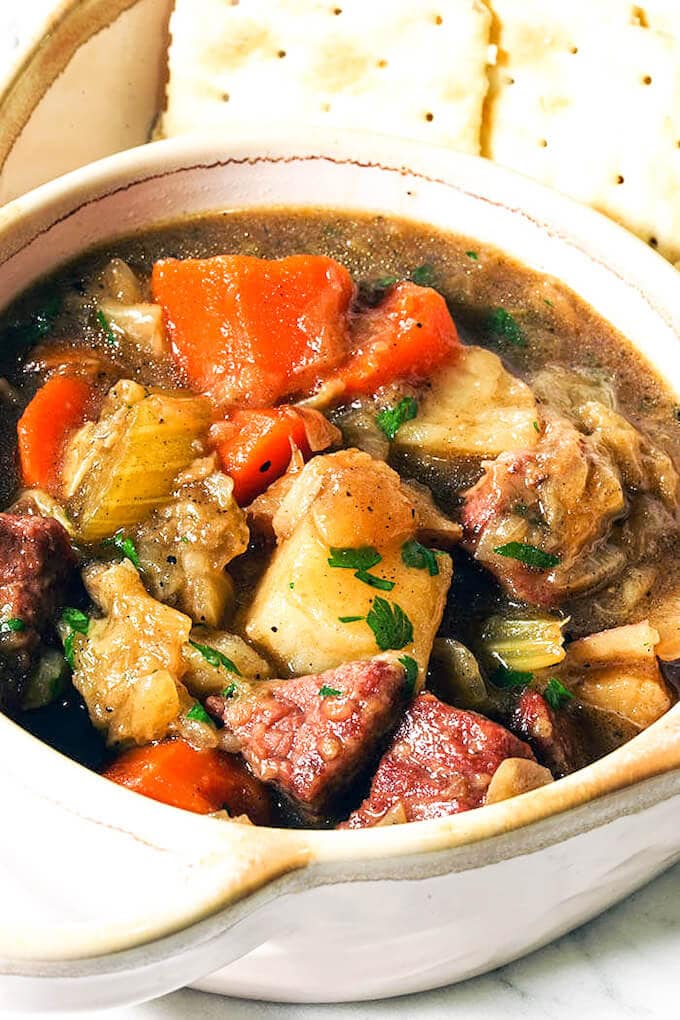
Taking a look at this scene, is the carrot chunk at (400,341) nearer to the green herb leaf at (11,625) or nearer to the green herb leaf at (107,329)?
the green herb leaf at (107,329)

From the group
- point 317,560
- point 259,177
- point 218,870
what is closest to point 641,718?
point 317,560

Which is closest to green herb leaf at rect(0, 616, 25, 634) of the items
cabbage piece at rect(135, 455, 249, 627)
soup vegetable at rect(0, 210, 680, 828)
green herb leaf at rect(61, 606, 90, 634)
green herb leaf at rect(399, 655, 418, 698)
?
soup vegetable at rect(0, 210, 680, 828)

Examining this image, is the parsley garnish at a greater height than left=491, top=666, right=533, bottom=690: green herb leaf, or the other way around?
the parsley garnish

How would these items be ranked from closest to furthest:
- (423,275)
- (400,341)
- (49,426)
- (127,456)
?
(127,456), (49,426), (400,341), (423,275)

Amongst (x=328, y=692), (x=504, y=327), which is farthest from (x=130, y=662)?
(x=504, y=327)

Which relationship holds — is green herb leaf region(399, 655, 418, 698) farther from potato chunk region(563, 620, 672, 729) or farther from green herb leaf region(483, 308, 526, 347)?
green herb leaf region(483, 308, 526, 347)

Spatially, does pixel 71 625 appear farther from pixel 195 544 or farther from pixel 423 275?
pixel 423 275

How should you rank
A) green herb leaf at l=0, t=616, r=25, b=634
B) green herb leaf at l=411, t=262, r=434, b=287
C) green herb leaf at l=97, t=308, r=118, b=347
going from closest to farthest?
green herb leaf at l=0, t=616, r=25, b=634 < green herb leaf at l=97, t=308, r=118, b=347 < green herb leaf at l=411, t=262, r=434, b=287
